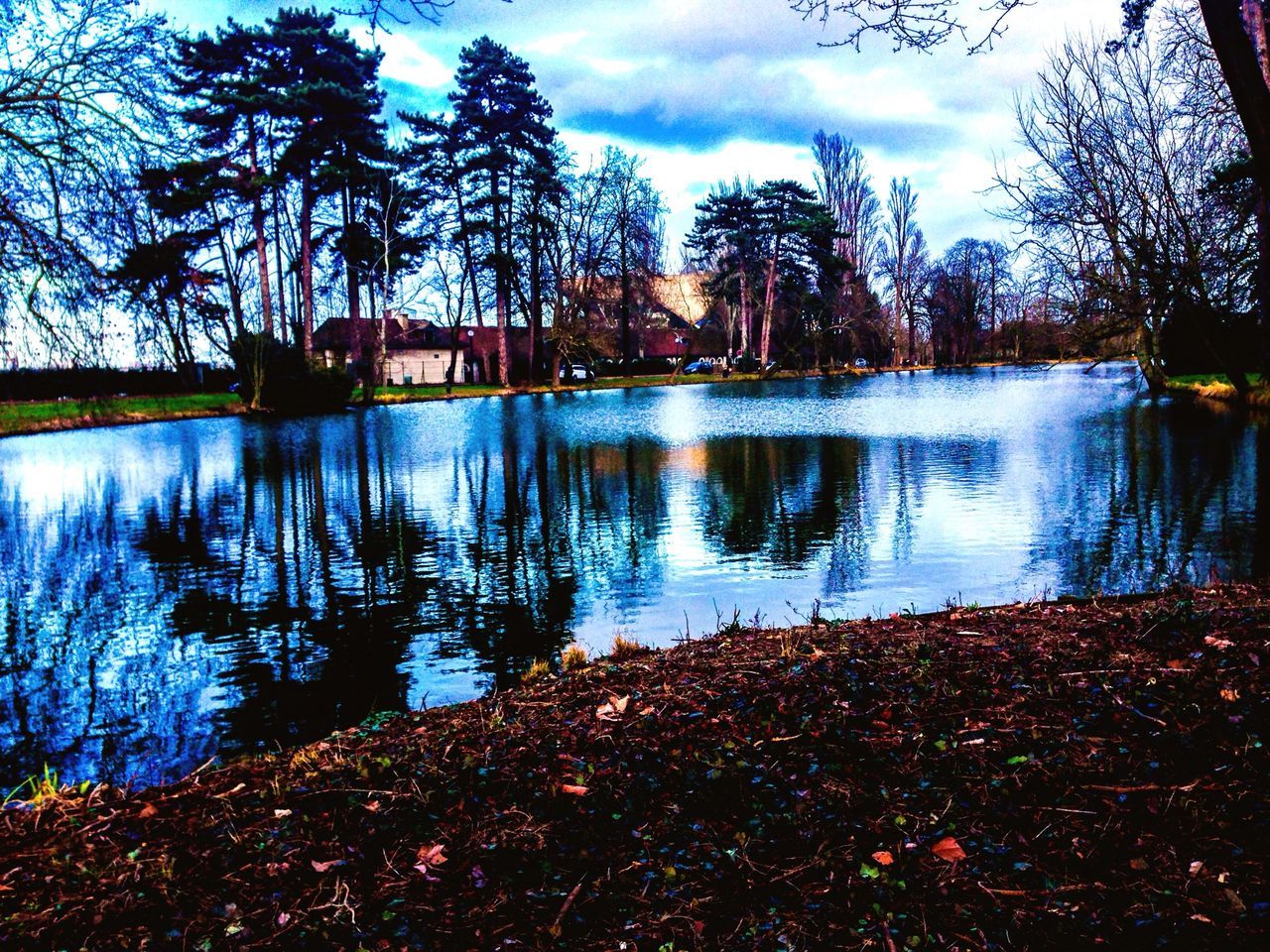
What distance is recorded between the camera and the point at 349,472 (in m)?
19.5

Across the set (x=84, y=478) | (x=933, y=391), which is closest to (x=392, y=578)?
(x=84, y=478)

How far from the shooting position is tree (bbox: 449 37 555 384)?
51.0 meters

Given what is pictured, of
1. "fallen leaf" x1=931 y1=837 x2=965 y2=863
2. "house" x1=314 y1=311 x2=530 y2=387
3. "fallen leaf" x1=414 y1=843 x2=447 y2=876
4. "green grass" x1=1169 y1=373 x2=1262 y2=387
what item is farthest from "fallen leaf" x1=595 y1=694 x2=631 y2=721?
"house" x1=314 y1=311 x2=530 y2=387

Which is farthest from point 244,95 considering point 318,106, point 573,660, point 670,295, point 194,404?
point 670,295

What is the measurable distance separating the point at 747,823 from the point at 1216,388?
32690 millimetres

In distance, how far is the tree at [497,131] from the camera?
51000 millimetres

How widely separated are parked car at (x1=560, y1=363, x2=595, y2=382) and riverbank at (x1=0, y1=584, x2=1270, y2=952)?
58117 millimetres

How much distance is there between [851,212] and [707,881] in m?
85.5

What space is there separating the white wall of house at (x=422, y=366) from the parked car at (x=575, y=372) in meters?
12.6

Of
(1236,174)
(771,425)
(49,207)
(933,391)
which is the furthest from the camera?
(933,391)

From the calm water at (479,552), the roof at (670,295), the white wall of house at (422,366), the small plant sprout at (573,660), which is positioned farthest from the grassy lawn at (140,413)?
the white wall of house at (422,366)

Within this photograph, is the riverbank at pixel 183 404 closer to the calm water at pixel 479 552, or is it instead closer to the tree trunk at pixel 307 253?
the calm water at pixel 479 552

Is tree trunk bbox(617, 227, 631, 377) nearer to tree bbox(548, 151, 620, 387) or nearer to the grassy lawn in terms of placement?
tree bbox(548, 151, 620, 387)

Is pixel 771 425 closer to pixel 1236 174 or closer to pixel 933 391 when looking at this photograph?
pixel 1236 174
